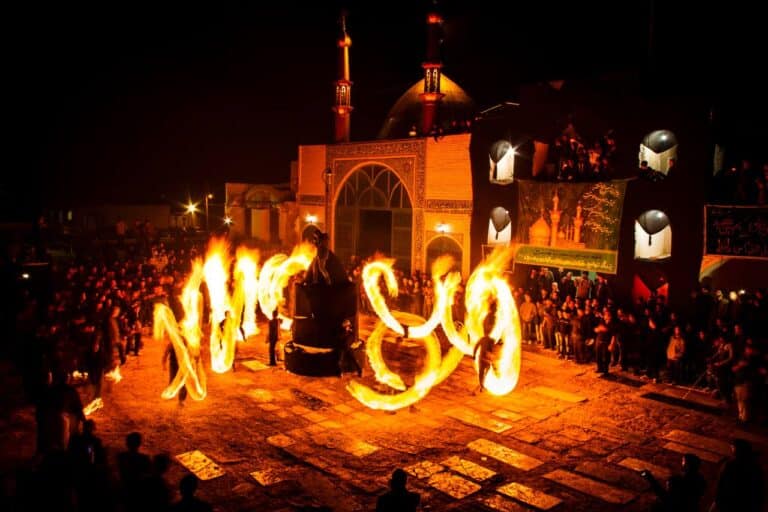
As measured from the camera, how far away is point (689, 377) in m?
14.6

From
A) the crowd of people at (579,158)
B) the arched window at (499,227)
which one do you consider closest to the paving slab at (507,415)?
the crowd of people at (579,158)

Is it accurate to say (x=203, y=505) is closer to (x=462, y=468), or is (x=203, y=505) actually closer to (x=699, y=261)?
(x=462, y=468)

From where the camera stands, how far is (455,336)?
16625 millimetres

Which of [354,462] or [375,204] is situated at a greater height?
[375,204]

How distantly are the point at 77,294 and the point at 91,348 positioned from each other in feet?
17.4

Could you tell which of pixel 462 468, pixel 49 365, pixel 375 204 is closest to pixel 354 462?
pixel 462 468

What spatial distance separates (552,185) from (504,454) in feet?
36.8

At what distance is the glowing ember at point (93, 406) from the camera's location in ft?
39.2

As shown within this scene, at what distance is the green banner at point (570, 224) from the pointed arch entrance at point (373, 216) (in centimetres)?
730

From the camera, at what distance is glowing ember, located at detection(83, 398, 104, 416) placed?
1194cm

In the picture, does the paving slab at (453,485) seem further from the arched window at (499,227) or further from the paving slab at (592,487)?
the arched window at (499,227)

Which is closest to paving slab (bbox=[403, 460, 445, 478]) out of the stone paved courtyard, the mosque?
the stone paved courtyard

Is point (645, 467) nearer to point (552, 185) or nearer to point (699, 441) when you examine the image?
point (699, 441)

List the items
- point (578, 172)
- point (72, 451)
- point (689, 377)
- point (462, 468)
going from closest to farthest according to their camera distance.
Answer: point (72, 451), point (462, 468), point (689, 377), point (578, 172)
